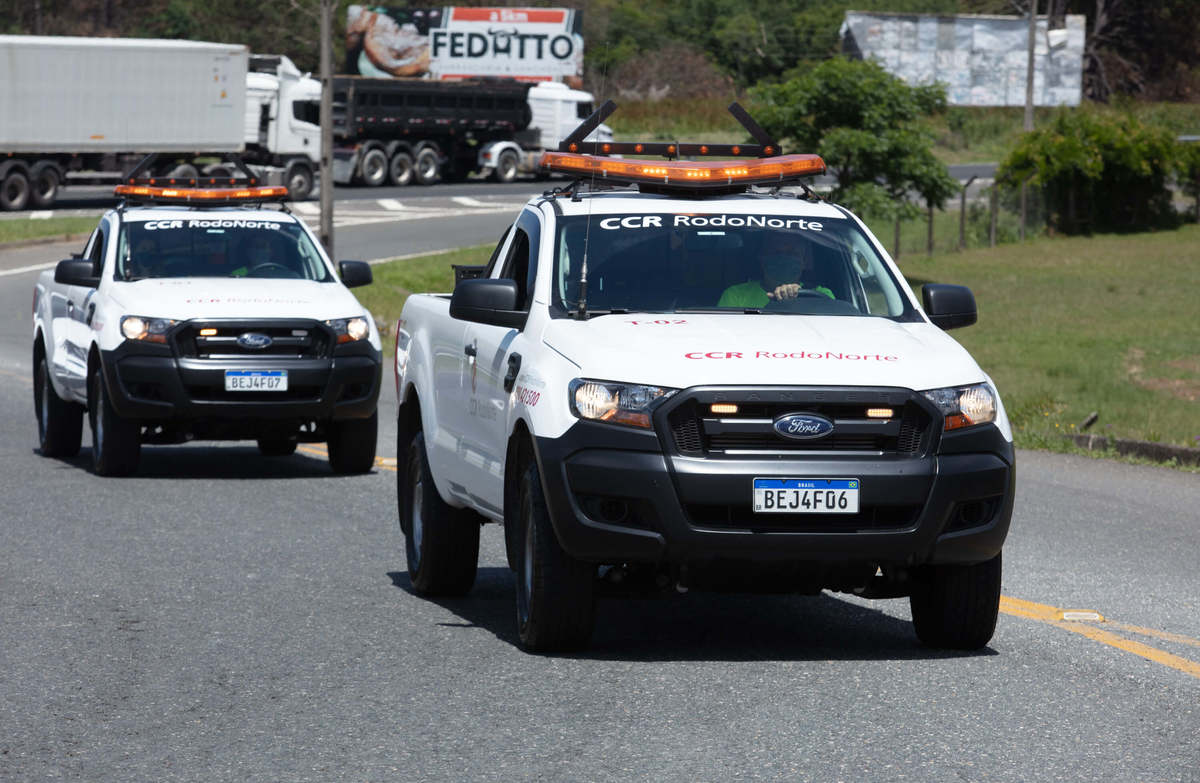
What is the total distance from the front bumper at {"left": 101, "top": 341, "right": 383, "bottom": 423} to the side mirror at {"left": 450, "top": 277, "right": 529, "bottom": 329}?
5.71 meters

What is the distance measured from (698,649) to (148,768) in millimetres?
2479

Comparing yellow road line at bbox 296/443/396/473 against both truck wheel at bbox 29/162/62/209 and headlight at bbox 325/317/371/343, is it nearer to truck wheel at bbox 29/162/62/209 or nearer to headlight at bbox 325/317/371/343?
headlight at bbox 325/317/371/343

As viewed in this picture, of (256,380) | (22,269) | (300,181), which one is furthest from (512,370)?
(300,181)

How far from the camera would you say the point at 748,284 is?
8.24 meters

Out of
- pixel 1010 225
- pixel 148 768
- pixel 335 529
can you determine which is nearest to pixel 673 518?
pixel 148 768

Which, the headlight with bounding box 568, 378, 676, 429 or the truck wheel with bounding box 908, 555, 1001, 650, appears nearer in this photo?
the headlight with bounding box 568, 378, 676, 429

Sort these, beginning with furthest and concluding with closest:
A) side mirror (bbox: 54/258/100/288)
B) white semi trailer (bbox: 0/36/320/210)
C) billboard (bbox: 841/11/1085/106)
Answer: billboard (bbox: 841/11/1085/106) < white semi trailer (bbox: 0/36/320/210) < side mirror (bbox: 54/258/100/288)

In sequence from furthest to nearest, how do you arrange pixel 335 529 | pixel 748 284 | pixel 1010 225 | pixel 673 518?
pixel 1010 225
pixel 335 529
pixel 748 284
pixel 673 518

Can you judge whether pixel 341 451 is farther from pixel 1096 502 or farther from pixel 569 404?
pixel 569 404

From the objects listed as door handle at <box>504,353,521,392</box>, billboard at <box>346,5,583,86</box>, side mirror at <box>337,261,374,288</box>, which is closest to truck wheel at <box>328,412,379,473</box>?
side mirror at <box>337,261,374,288</box>

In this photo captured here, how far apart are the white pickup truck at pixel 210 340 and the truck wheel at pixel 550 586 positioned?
20.5ft

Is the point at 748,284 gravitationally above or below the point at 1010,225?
above

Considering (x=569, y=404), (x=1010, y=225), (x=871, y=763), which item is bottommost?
(x=1010, y=225)

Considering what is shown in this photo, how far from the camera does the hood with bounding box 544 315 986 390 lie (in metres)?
7.05
